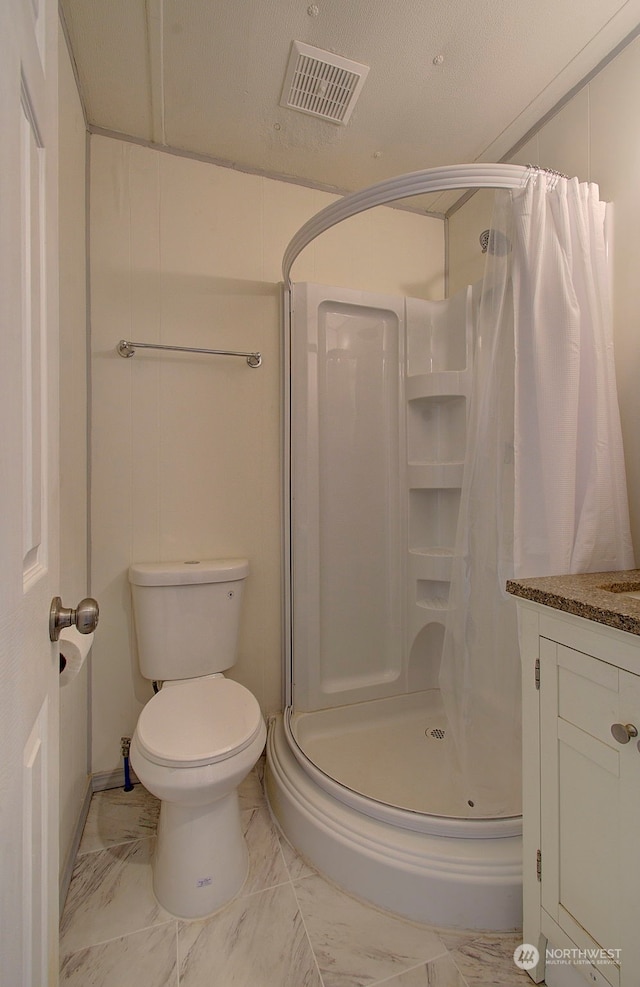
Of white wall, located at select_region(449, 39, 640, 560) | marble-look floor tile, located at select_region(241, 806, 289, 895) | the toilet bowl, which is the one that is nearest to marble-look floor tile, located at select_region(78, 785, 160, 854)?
the toilet bowl

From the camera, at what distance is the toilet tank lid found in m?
1.54

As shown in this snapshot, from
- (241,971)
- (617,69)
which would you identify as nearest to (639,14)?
(617,69)

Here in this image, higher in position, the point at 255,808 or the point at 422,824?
the point at 422,824

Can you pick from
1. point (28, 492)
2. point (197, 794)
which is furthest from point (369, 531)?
point (28, 492)

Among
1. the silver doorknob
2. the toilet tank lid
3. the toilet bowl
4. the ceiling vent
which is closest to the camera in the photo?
the silver doorknob

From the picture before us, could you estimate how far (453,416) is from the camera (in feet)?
6.03

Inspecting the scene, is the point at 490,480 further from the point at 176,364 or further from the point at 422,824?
the point at 176,364

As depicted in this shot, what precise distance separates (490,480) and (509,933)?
1125 millimetres

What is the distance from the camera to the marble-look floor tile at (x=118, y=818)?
4.62 feet

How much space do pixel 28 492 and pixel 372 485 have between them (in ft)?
4.75

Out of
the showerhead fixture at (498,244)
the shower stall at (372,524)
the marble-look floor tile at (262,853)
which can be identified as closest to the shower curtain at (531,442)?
the showerhead fixture at (498,244)

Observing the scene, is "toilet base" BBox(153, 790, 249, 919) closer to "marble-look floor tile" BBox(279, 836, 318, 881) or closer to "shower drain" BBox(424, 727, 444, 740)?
"marble-look floor tile" BBox(279, 836, 318, 881)

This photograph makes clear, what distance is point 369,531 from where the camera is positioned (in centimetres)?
187

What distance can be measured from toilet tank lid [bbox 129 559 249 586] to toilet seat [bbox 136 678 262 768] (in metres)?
0.34
